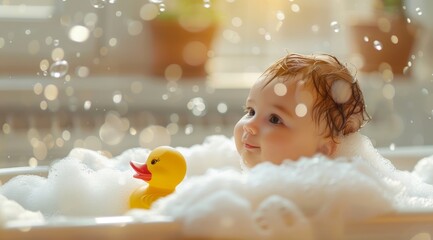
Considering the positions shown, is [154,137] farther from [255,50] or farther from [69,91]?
[255,50]

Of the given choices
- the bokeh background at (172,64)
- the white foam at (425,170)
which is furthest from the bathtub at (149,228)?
the bokeh background at (172,64)

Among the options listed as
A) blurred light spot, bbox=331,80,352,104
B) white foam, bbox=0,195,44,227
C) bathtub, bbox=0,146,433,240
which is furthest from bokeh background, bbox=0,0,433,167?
bathtub, bbox=0,146,433,240

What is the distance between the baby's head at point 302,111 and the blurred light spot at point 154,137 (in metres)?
0.90

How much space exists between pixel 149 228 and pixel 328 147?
0.48 meters

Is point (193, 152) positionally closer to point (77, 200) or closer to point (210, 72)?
point (77, 200)

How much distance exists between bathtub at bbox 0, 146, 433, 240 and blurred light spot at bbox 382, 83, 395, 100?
1.46 m

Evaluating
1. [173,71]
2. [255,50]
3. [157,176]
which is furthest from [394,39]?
[157,176]

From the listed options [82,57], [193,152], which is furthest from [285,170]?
[82,57]

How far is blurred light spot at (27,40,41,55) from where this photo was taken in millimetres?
2227

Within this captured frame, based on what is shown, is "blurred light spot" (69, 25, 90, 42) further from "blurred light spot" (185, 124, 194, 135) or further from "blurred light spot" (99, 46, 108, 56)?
"blurred light spot" (185, 124, 194, 135)

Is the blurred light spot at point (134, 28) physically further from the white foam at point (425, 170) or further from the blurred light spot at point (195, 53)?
the white foam at point (425, 170)

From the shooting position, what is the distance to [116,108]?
213cm

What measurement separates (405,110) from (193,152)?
1096 millimetres

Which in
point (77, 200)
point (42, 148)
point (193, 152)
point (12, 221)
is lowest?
point (12, 221)
